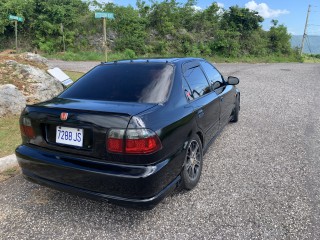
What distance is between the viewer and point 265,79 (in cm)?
1198

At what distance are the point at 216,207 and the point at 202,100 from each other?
52.4 inches

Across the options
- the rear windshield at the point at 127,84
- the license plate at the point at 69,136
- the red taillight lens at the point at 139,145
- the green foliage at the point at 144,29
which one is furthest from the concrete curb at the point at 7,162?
the green foliage at the point at 144,29

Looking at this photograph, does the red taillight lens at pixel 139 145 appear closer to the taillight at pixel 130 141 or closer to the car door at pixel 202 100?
the taillight at pixel 130 141

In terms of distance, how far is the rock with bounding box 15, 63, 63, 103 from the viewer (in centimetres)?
632

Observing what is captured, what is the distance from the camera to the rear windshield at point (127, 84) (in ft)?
9.43

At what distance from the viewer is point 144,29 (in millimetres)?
21797

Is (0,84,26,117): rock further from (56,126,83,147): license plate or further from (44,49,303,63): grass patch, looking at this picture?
(44,49,303,63): grass patch

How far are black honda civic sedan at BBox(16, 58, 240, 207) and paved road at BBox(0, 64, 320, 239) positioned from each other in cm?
33

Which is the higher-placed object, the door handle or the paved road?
→ the door handle

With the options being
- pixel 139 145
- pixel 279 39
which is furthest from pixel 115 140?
pixel 279 39

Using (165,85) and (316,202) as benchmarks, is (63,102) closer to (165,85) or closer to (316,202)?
(165,85)

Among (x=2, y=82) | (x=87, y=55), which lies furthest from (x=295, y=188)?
(x=87, y=55)

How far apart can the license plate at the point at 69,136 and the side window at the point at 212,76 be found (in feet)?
7.63

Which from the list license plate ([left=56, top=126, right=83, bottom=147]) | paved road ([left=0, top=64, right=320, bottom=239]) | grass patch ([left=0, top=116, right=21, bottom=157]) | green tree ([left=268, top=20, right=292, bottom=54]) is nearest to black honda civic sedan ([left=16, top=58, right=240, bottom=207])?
license plate ([left=56, top=126, right=83, bottom=147])
